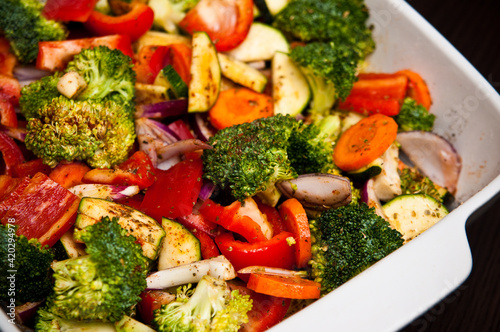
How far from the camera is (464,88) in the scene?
2223 mm

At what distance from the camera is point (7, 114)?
2039 mm

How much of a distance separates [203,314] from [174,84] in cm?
118

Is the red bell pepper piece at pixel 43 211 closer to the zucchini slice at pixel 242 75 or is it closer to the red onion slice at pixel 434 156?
the zucchini slice at pixel 242 75

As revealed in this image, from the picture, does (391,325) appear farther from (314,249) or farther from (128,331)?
(128,331)

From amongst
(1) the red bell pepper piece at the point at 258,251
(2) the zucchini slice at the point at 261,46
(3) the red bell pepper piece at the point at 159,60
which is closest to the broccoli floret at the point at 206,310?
(1) the red bell pepper piece at the point at 258,251

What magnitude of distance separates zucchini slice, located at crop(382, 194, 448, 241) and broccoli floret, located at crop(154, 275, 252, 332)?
85 centimetres

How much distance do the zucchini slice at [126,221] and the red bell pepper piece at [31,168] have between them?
1.31 feet

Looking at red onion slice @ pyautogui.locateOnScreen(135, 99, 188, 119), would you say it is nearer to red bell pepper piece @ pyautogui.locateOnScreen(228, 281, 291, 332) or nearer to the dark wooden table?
red bell pepper piece @ pyautogui.locateOnScreen(228, 281, 291, 332)

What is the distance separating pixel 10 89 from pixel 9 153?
38 centimetres

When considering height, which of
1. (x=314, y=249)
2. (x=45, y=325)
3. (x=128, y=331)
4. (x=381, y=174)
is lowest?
(x=45, y=325)

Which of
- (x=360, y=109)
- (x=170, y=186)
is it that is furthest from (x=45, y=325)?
(x=360, y=109)

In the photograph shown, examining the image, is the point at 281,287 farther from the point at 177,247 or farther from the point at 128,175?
the point at 128,175

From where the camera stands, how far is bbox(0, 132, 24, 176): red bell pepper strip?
1924 mm

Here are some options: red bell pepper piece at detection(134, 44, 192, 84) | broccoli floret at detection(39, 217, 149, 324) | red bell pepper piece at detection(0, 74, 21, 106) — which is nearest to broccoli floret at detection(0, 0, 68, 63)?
red bell pepper piece at detection(0, 74, 21, 106)
